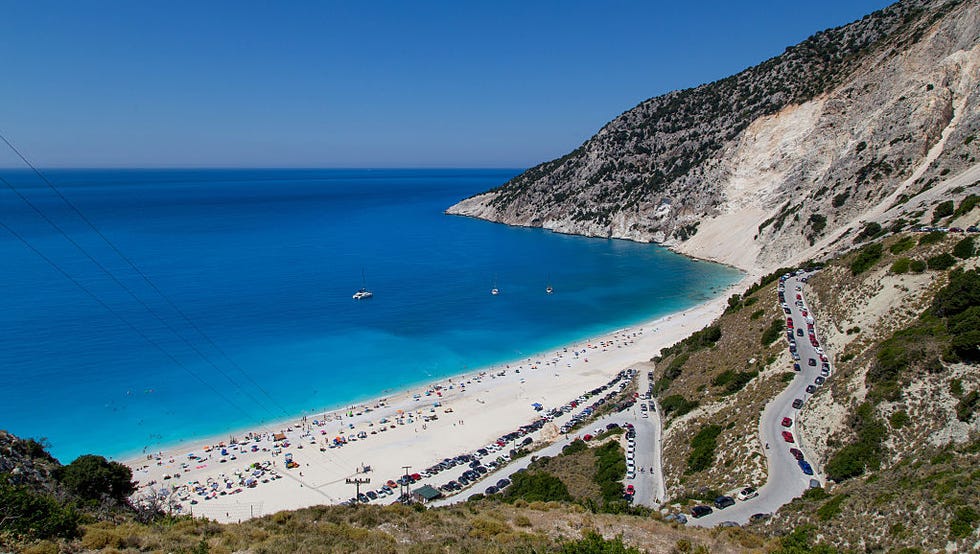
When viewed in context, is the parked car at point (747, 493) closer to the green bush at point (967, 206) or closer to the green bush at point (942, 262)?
the green bush at point (942, 262)

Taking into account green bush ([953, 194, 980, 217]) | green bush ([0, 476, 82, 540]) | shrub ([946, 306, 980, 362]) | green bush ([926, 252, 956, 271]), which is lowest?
green bush ([0, 476, 82, 540])

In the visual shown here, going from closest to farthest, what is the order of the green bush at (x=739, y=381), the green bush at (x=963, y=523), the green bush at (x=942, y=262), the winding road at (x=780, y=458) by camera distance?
1. the green bush at (x=963, y=523)
2. the winding road at (x=780, y=458)
3. the green bush at (x=942, y=262)
4. the green bush at (x=739, y=381)

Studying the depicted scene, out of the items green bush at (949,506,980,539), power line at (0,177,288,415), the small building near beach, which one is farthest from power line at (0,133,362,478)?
green bush at (949,506,980,539)

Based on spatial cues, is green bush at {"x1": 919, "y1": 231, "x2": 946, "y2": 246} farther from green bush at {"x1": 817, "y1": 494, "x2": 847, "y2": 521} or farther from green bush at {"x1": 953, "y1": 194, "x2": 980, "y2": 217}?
green bush at {"x1": 817, "y1": 494, "x2": 847, "y2": 521}

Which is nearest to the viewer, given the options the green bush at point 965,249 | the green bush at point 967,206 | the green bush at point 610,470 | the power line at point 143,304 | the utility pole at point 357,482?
the green bush at point 610,470

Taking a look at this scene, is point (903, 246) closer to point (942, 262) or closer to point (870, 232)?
point (942, 262)

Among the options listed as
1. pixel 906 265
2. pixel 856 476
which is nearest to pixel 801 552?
pixel 856 476

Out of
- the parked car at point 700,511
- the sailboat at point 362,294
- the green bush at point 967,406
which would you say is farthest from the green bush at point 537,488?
the sailboat at point 362,294
